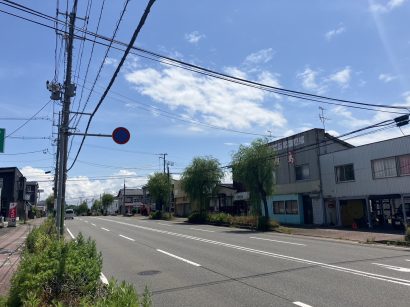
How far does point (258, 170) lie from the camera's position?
3316cm

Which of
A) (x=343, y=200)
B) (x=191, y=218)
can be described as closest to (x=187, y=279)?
(x=343, y=200)

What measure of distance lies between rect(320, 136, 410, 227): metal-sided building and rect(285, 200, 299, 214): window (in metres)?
3.98

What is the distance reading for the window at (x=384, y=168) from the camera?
87.7 ft

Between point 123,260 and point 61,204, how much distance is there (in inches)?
120

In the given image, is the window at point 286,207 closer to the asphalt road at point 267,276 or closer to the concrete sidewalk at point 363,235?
the concrete sidewalk at point 363,235

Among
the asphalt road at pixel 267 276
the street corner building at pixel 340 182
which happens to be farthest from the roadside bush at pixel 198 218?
the asphalt road at pixel 267 276

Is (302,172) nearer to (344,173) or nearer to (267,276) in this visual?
(344,173)

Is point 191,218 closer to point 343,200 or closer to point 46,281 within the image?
point 343,200

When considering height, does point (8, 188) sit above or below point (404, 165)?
above

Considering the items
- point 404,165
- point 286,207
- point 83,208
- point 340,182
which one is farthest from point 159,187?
point 83,208

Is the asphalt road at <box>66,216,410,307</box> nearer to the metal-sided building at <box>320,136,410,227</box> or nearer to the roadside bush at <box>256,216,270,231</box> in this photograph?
the metal-sided building at <box>320,136,410,227</box>

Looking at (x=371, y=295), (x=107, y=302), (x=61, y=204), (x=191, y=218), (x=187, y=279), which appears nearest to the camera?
(x=107, y=302)

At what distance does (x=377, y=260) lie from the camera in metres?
13.2

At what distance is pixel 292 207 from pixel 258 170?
22.3ft
